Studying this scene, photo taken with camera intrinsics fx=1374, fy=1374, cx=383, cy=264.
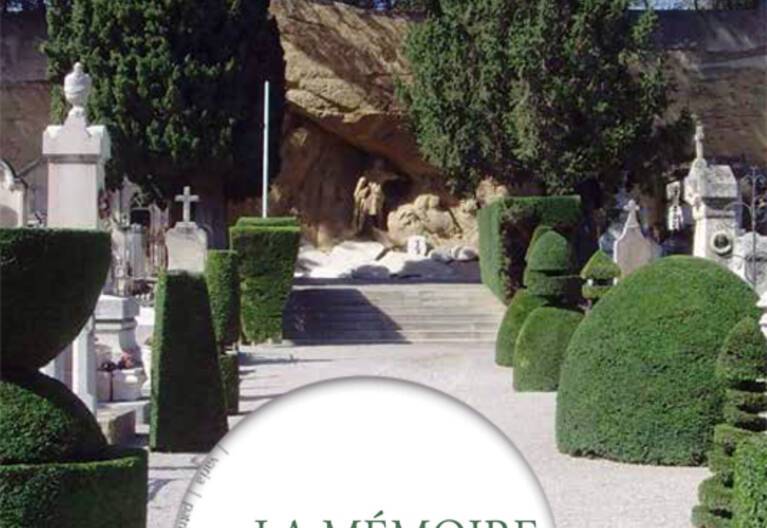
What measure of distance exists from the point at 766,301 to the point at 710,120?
1100 inches

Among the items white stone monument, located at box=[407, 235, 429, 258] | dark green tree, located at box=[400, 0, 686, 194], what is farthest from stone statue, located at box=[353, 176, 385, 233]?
dark green tree, located at box=[400, 0, 686, 194]

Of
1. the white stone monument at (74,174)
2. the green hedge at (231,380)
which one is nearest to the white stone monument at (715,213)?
the green hedge at (231,380)

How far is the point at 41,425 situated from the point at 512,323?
1507 cm

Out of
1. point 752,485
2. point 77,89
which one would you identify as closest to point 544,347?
point 77,89

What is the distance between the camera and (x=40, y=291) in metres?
5.97

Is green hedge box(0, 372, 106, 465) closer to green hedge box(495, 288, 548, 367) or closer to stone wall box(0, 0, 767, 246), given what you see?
green hedge box(495, 288, 548, 367)

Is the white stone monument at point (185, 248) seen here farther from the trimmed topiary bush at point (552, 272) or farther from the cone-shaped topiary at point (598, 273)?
the cone-shaped topiary at point (598, 273)

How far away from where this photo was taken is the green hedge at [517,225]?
27.9 meters

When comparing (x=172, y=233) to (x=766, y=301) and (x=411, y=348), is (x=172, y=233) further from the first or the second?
(x=766, y=301)

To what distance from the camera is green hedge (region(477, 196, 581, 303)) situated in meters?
27.9

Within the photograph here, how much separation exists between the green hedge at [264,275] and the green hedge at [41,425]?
19.8m

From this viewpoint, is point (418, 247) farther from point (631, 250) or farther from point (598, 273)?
point (598, 273)

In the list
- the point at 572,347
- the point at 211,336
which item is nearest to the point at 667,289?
the point at 572,347

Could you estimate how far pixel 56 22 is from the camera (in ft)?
105
